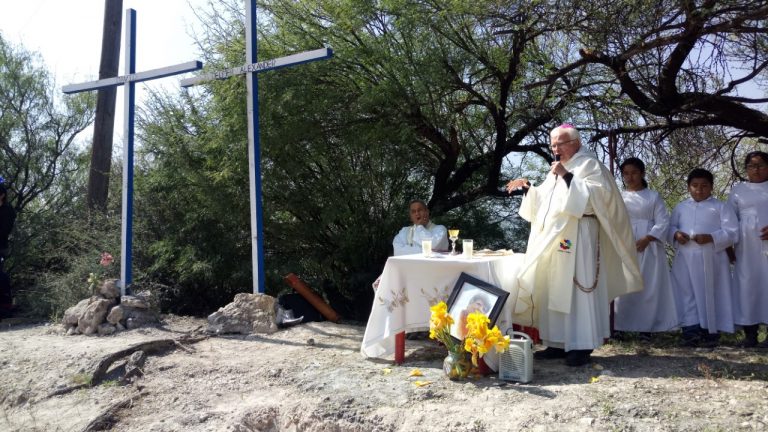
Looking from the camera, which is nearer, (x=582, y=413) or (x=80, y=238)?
(x=582, y=413)

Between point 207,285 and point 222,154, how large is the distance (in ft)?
5.90

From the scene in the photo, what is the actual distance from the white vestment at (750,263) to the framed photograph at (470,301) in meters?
2.54

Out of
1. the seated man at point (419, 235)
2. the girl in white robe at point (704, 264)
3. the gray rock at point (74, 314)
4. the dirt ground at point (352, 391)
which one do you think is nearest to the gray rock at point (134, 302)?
the gray rock at point (74, 314)

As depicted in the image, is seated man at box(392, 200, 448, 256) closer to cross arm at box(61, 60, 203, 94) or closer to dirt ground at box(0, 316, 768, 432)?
dirt ground at box(0, 316, 768, 432)

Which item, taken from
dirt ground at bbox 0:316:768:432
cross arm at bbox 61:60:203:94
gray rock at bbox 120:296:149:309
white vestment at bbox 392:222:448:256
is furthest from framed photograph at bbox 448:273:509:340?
gray rock at bbox 120:296:149:309

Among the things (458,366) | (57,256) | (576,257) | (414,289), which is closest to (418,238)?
(414,289)

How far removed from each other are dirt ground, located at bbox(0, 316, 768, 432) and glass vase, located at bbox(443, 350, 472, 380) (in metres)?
0.08

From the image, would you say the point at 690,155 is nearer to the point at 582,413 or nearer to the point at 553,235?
the point at 553,235

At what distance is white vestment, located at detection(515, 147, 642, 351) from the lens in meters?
4.73

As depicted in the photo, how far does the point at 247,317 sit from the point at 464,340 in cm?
275

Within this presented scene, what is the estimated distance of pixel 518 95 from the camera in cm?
777

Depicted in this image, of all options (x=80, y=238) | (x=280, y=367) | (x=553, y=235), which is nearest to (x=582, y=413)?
(x=553, y=235)

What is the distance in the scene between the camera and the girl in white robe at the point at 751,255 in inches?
218

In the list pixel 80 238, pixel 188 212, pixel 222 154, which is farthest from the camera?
pixel 80 238
